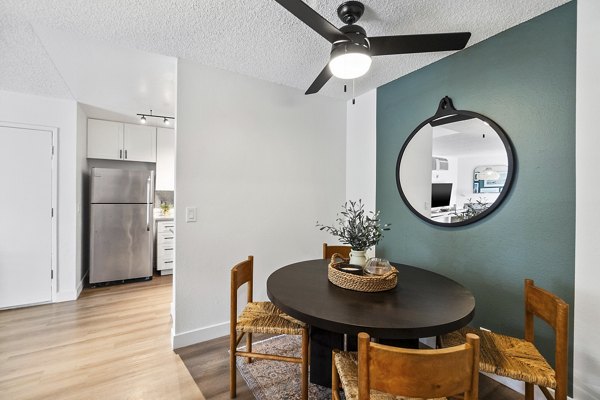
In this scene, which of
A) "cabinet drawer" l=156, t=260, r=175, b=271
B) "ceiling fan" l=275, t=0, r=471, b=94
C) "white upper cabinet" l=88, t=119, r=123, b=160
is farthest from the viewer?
"cabinet drawer" l=156, t=260, r=175, b=271

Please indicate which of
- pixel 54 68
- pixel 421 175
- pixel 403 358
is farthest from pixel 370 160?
pixel 54 68

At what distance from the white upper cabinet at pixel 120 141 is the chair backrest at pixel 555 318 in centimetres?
459

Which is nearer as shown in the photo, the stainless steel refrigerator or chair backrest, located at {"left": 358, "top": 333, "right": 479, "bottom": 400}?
chair backrest, located at {"left": 358, "top": 333, "right": 479, "bottom": 400}

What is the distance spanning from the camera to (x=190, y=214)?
226cm

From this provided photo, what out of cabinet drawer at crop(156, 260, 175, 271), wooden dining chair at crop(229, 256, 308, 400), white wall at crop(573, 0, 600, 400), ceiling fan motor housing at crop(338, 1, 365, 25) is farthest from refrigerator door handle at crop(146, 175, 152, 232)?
white wall at crop(573, 0, 600, 400)

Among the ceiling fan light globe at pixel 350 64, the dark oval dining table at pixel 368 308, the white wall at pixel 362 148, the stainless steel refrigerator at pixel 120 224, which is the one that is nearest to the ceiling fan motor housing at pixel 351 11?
the ceiling fan light globe at pixel 350 64

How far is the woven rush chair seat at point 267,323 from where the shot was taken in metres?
1.58

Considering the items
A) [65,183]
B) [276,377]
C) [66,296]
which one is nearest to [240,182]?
[276,377]

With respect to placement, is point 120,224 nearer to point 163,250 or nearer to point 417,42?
point 163,250

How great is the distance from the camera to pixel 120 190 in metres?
3.76

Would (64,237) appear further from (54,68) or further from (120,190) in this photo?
(54,68)

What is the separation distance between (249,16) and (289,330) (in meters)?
1.87

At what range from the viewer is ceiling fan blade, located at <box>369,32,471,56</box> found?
4.72 feet

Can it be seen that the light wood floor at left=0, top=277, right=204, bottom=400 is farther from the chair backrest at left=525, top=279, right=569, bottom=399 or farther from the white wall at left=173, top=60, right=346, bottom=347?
the chair backrest at left=525, top=279, right=569, bottom=399
